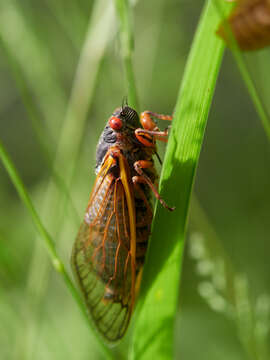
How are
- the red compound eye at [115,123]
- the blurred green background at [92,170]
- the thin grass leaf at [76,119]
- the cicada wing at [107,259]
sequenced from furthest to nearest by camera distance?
the thin grass leaf at [76,119] < the blurred green background at [92,170] < the red compound eye at [115,123] < the cicada wing at [107,259]

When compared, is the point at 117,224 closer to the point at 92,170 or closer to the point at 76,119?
the point at 76,119

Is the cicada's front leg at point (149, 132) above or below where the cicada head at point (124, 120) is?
below

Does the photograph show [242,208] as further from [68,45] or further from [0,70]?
[0,70]

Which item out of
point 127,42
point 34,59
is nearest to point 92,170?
point 34,59

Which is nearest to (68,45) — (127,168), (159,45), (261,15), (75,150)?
(159,45)

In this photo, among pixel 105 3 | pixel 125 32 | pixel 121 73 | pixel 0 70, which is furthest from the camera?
pixel 0 70

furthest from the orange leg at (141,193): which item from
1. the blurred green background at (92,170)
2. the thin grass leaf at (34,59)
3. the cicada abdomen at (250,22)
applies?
the thin grass leaf at (34,59)

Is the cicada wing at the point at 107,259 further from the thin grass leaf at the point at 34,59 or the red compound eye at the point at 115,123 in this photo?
the thin grass leaf at the point at 34,59

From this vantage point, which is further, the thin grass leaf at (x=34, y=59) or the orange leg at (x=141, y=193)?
the thin grass leaf at (x=34, y=59)
